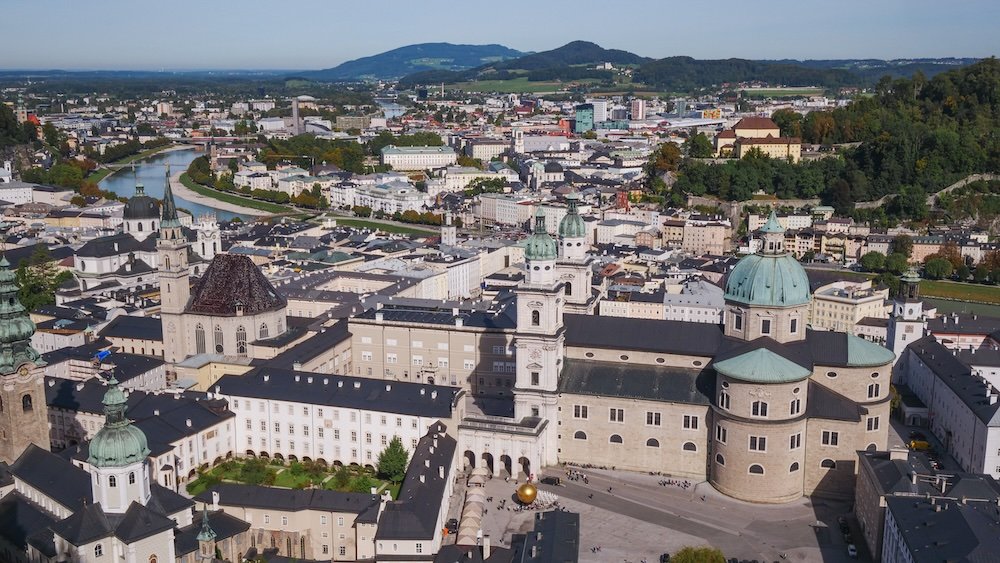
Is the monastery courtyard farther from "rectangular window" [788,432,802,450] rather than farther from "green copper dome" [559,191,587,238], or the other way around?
"green copper dome" [559,191,587,238]

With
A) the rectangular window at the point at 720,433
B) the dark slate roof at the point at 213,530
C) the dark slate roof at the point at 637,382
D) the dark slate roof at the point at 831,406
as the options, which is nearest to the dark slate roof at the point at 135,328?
the dark slate roof at the point at 213,530

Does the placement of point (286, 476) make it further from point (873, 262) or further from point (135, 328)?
point (873, 262)

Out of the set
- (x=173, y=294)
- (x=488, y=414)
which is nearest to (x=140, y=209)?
(x=173, y=294)

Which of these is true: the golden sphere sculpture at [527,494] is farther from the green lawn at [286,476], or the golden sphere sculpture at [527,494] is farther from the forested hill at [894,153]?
the forested hill at [894,153]

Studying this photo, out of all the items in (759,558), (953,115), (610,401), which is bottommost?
(759,558)

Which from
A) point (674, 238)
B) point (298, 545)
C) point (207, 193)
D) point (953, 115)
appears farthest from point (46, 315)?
point (953, 115)

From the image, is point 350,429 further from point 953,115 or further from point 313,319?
point 953,115
